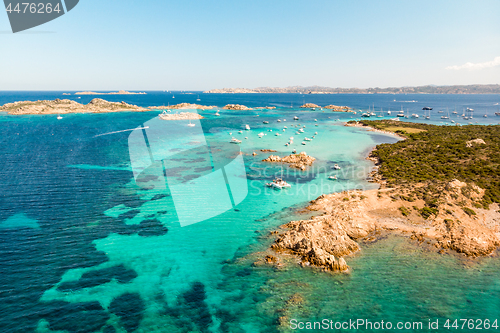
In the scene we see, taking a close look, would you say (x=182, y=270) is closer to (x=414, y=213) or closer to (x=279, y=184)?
(x=279, y=184)

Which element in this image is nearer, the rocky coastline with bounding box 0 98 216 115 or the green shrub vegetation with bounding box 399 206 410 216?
the green shrub vegetation with bounding box 399 206 410 216

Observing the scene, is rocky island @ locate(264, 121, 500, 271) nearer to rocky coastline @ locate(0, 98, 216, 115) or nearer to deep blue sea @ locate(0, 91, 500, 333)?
deep blue sea @ locate(0, 91, 500, 333)

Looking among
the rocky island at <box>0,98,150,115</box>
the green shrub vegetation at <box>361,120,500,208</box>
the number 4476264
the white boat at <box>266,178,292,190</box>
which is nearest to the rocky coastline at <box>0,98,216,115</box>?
the rocky island at <box>0,98,150,115</box>

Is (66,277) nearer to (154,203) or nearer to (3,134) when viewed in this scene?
(154,203)

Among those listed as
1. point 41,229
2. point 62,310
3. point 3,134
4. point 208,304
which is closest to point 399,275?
point 208,304

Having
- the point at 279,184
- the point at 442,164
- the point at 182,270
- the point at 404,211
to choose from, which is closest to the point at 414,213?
the point at 404,211

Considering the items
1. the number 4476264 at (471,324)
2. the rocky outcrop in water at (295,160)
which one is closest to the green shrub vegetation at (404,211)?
the number 4476264 at (471,324)
